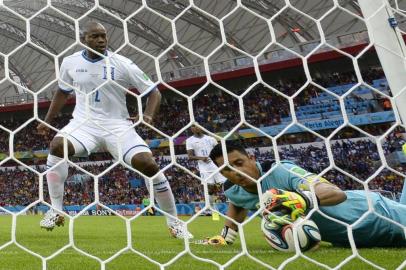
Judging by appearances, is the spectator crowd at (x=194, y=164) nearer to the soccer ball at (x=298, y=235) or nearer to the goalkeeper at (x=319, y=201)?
the goalkeeper at (x=319, y=201)

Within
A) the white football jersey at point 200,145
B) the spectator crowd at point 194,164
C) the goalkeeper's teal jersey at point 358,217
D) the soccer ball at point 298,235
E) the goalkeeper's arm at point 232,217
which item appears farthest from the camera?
the spectator crowd at point 194,164

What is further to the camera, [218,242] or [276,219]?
[218,242]

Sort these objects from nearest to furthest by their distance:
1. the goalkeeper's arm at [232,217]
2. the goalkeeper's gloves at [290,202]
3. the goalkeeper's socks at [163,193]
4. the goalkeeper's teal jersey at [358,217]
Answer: the goalkeeper's gloves at [290,202] → the goalkeeper's teal jersey at [358,217] → the goalkeeper's arm at [232,217] → the goalkeeper's socks at [163,193]

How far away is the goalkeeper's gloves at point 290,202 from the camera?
6.81ft

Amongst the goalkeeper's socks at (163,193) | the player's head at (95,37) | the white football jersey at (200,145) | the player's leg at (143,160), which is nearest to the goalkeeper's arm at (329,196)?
the player's leg at (143,160)

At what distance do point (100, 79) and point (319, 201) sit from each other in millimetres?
2122

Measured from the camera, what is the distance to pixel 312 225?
2348 millimetres

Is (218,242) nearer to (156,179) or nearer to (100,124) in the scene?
(156,179)

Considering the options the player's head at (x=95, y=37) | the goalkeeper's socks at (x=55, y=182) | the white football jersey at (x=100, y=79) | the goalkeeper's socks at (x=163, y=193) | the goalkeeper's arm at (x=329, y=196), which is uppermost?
the goalkeeper's arm at (x=329, y=196)

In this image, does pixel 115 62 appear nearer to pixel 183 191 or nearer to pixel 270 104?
pixel 183 191

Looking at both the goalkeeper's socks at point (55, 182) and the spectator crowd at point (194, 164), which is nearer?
the goalkeeper's socks at point (55, 182)

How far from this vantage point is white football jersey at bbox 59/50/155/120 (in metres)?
3.59

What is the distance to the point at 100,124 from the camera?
3.67 m

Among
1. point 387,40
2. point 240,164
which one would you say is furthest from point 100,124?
point 387,40
